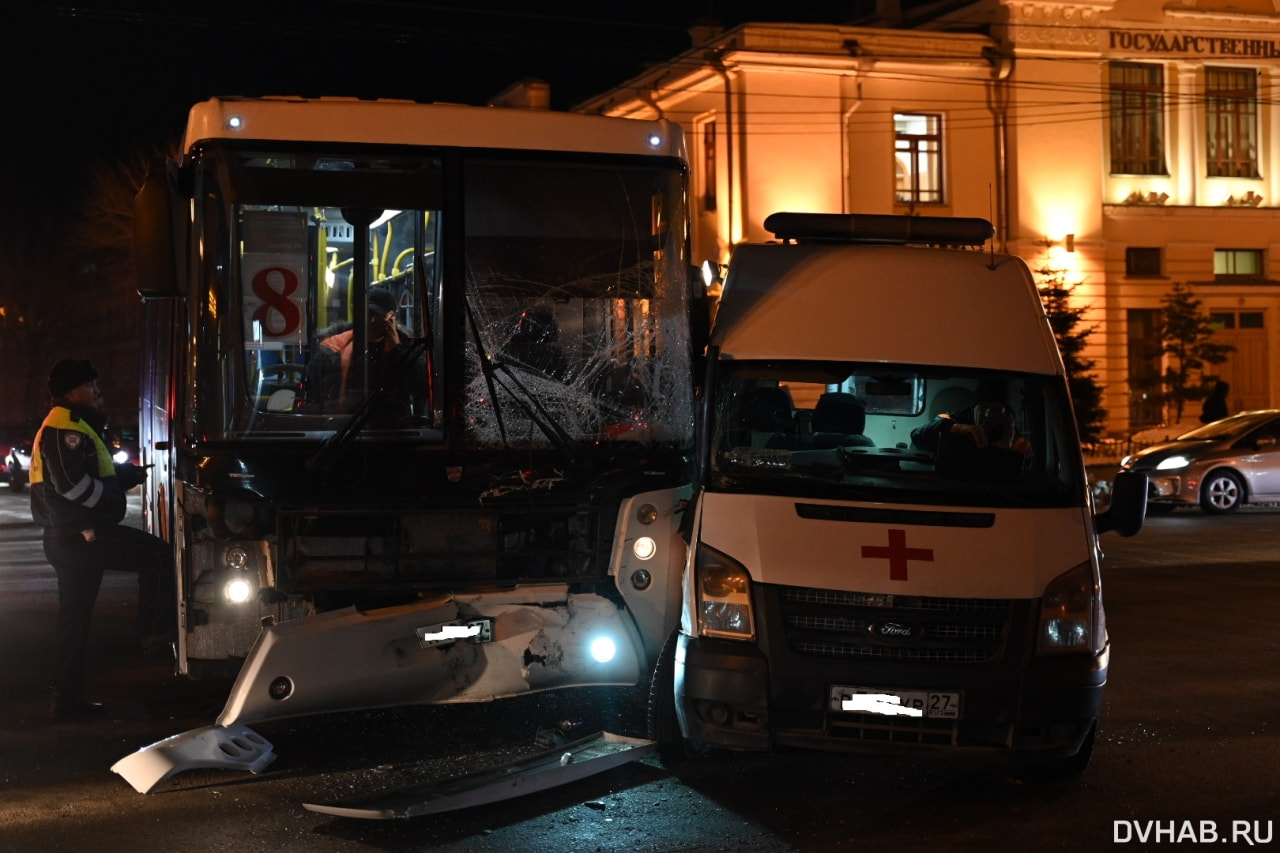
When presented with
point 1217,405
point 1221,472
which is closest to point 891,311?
point 1221,472

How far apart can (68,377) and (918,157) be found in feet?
96.5

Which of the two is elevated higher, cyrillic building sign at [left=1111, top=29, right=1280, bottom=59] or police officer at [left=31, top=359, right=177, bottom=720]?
cyrillic building sign at [left=1111, top=29, right=1280, bottom=59]

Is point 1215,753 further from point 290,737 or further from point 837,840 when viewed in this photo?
point 290,737

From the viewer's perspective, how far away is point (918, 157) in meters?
35.8

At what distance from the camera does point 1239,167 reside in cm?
3772

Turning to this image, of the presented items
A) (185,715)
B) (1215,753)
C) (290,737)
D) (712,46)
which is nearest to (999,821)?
(1215,753)

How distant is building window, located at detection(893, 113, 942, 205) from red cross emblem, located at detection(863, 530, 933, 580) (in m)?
30.1

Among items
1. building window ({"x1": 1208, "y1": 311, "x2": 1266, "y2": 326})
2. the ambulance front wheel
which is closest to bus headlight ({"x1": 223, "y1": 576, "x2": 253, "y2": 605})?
the ambulance front wheel

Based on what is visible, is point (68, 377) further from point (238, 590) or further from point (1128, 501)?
point (1128, 501)

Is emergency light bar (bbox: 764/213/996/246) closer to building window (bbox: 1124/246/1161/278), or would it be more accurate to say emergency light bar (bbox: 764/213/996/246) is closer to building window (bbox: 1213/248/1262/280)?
building window (bbox: 1124/246/1161/278)

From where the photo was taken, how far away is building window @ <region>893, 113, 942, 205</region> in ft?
117

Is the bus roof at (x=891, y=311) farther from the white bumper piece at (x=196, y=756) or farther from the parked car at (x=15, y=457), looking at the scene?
the parked car at (x=15, y=457)

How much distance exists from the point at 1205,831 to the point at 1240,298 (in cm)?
3397

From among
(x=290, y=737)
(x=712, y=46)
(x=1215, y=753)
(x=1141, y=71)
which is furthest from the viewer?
(x=1141, y=71)
